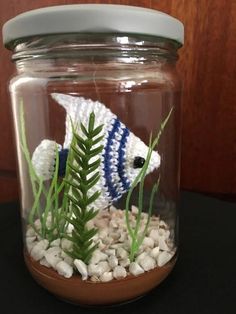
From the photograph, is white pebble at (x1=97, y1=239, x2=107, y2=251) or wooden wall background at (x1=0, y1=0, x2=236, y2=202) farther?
wooden wall background at (x1=0, y1=0, x2=236, y2=202)

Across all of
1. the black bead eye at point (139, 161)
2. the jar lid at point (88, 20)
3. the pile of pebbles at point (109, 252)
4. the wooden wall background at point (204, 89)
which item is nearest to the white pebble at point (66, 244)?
the pile of pebbles at point (109, 252)

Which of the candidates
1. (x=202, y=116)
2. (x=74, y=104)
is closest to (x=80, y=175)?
(x=74, y=104)

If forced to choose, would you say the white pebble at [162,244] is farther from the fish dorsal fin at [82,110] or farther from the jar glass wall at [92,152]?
the fish dorsal fin at [82,110]

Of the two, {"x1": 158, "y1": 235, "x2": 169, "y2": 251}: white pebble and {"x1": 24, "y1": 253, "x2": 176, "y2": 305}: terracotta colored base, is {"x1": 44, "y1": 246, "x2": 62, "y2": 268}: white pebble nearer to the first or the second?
{"x1": 24, "y1": 253, "x2": 176, "y2": 305}: terracotta colored base

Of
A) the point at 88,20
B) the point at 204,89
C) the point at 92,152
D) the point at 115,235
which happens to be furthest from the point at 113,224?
the point at 204,89

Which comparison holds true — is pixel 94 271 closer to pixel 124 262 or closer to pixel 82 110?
pixel 124 262

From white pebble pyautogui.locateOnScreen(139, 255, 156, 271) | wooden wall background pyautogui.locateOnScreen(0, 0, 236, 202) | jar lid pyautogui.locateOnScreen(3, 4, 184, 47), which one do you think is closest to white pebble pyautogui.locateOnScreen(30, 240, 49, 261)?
white pebble pyautogui.locateOnScreen(139, 255, 156, 271)

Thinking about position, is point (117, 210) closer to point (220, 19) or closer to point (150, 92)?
point (150, 92)
